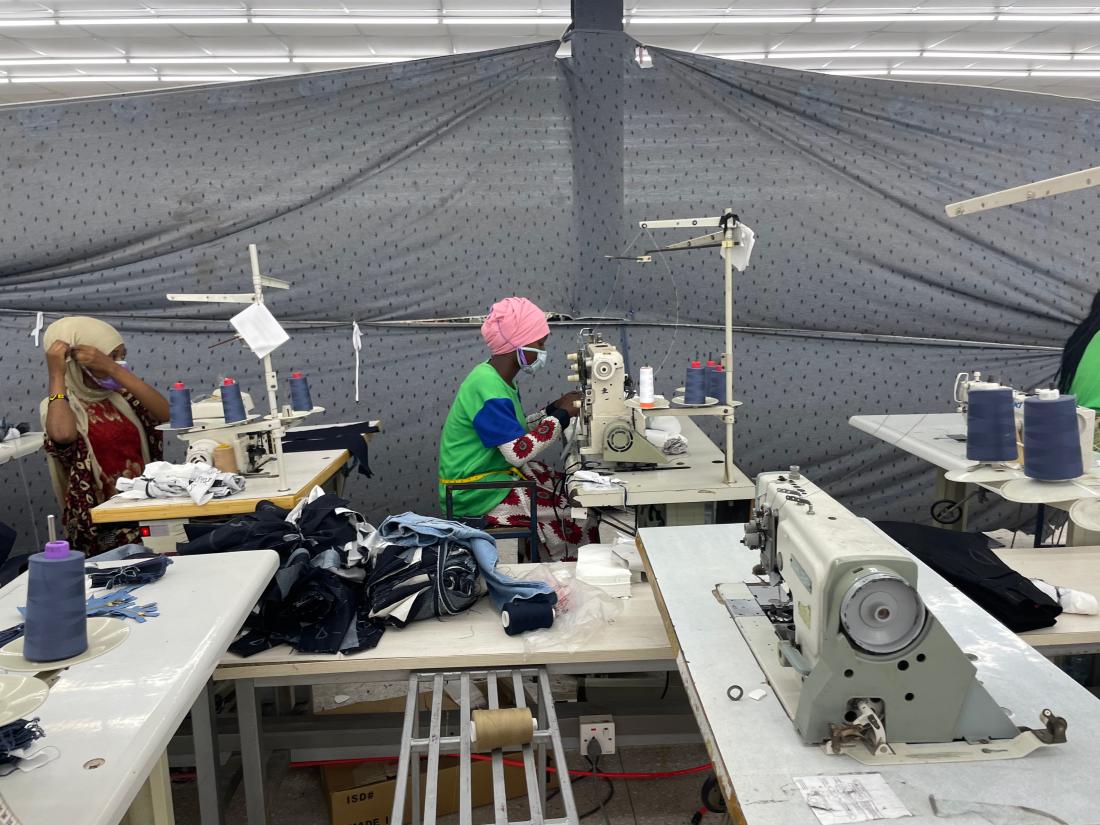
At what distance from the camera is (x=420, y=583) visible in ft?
6.66

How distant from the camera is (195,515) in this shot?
3039mm

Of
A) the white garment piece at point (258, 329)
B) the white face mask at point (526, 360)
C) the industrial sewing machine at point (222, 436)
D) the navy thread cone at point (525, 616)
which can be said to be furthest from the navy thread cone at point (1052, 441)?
the industrial sewing machine at point (222, 436)

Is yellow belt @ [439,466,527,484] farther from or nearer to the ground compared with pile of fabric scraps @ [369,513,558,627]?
nearer to the ground

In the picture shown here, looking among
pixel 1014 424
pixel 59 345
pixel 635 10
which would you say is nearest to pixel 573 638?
pixel 1014 424

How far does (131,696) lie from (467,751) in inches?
24.1

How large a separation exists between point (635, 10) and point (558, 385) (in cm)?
391

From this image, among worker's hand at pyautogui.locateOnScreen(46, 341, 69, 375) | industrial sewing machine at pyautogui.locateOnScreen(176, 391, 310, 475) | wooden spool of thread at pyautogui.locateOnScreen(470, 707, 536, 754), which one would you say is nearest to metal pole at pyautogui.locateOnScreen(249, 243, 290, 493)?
industrial sewing machine at pyautogui.locateOnScreen(176, 391, 310, 475)

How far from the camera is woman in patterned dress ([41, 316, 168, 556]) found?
349 cm

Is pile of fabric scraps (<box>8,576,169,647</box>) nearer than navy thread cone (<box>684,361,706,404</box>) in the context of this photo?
Yes

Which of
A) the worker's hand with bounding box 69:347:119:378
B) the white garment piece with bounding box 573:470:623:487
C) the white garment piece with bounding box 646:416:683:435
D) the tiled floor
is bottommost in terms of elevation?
the tiled floor

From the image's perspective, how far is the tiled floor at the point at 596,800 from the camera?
2.42 m

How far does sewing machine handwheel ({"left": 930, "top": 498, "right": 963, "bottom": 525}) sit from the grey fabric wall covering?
0.97 metres

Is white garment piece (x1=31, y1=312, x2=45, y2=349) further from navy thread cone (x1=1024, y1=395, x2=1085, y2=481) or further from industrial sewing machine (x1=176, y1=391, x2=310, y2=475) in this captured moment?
navy thread cone (x1=1024, y1=395, x2=1085, y2=481)

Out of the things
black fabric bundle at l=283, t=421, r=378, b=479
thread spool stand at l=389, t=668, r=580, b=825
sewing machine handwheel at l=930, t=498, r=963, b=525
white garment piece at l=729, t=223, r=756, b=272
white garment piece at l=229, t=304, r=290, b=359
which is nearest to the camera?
thread spool stand at l=389, t=668, r=580, b=825
